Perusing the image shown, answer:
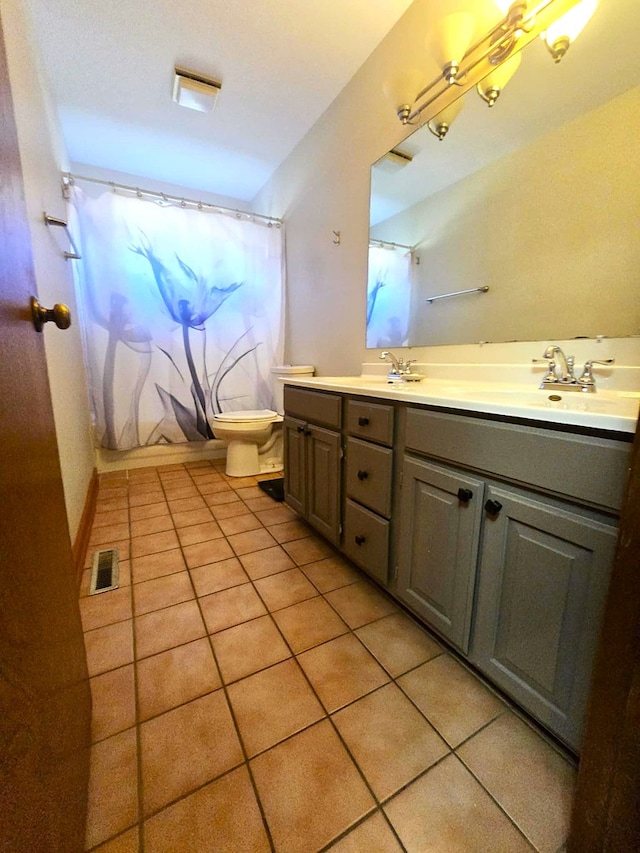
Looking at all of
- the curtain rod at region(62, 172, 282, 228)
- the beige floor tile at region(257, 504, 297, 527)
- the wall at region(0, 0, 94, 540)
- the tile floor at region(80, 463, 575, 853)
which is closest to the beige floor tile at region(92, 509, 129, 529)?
the wall at region(0, 0, 94, 540)

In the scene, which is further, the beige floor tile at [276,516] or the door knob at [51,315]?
the beige floor tile at [276,516]

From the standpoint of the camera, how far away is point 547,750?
0.81m

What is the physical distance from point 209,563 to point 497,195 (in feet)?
6.06

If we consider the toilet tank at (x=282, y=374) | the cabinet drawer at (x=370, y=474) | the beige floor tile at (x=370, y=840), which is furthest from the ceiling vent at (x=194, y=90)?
the beige floor tile at (x=370, y=840)

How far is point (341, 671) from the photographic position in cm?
101

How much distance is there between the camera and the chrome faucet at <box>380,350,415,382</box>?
1586mm

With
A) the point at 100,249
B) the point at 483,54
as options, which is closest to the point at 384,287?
the point at 483,54

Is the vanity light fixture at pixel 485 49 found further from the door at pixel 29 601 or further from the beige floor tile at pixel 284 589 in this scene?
the beige floor tile at pixel 284 589

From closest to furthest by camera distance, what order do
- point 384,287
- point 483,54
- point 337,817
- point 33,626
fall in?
point 33,626
point 337,817
point 483,54
point 384,287

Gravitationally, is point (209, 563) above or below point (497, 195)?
below

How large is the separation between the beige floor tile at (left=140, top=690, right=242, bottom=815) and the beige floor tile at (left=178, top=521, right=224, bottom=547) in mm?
867

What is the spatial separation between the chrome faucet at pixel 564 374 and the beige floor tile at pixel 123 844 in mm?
1431

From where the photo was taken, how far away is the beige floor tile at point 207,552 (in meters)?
1.54

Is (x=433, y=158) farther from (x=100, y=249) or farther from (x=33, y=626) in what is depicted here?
(x=100, y=249)
